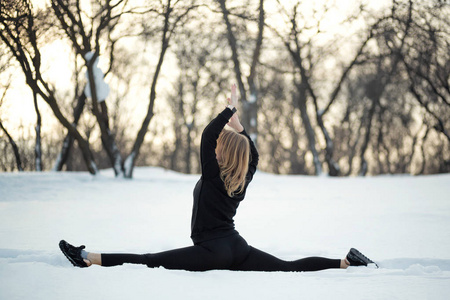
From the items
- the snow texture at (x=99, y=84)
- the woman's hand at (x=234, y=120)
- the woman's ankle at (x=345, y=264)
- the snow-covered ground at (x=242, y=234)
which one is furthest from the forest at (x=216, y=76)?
the woman's ankle at (x=345, y=264)

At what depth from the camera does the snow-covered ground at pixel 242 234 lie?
3.41 metres

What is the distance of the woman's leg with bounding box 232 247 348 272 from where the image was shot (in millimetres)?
3975

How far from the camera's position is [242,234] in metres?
6.36

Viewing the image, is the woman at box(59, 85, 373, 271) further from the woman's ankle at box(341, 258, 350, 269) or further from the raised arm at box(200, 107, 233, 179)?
the woman's ankle at box(341, 258, 350, 269)

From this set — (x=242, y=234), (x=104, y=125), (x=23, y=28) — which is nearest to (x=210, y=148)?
(x=242, y=234)

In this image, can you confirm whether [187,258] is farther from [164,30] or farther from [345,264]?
[164,30]

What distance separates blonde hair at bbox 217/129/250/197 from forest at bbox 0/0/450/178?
7.66 m

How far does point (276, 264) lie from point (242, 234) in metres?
2.30

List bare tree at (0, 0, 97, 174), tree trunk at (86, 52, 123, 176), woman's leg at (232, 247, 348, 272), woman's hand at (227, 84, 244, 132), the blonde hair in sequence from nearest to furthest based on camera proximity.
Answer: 1. the blonde hair
2. woman's leg at (232, 247, 348, 272)
3. woman's hand at (227, 84, 244, 132)
4. bare tree at (0, 0, 97, 174)
5. tree trunk at (86, 52, 123, 176)

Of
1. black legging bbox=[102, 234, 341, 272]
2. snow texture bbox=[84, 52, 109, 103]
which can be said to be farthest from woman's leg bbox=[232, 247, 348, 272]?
snow texture bbox=[84, 52, 109, 103]

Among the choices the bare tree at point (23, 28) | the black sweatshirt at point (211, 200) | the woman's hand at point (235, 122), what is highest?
the bare tree at point (23, 28)

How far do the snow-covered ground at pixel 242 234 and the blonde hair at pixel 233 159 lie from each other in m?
0.68

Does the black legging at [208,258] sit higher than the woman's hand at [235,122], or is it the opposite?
the woman's hand at [235,122]

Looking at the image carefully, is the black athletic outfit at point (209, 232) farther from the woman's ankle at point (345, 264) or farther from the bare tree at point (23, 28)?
the bare tree at point (23, 28)
